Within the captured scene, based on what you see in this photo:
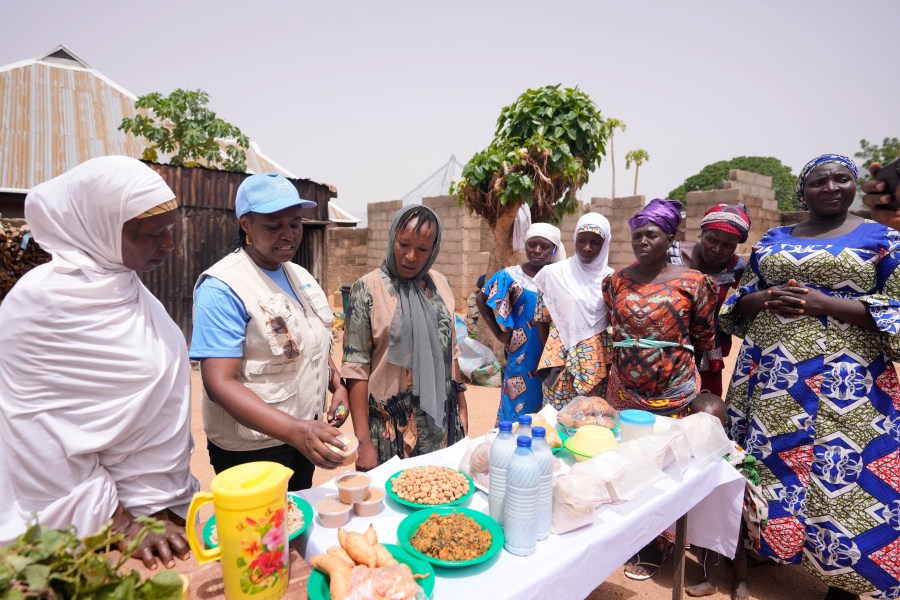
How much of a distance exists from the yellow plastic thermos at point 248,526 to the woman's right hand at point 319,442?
Answer: 234mm

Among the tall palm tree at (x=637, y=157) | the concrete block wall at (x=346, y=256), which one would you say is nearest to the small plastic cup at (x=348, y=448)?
the concrete block wall at (x=346, y=256)

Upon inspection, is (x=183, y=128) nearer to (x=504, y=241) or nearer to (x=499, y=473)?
(x=504, y=241)

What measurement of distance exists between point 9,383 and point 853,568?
11.6 ft

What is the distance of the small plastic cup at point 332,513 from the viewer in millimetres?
1505

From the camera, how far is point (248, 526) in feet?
3.63

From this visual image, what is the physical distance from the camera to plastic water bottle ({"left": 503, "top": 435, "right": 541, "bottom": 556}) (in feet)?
4.64

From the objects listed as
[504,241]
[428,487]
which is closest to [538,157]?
[504,241]

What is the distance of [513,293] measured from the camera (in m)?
3.81

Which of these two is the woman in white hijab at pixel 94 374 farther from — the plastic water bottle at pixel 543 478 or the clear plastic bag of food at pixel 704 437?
the clear plastic bag of food at pixel 704 437

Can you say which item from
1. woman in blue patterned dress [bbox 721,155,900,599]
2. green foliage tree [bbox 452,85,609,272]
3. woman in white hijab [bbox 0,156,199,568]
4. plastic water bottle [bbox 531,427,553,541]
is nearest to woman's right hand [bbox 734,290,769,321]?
woman in blue patterned dress [bbox 721,155,900,599]

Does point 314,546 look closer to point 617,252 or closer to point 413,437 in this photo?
point 413,437

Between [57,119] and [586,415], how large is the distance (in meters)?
16.3

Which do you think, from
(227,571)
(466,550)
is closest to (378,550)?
(466,550)

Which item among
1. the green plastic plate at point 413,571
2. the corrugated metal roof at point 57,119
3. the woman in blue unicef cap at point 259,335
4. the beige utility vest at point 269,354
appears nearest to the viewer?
the green plastic plate at point 413,571
